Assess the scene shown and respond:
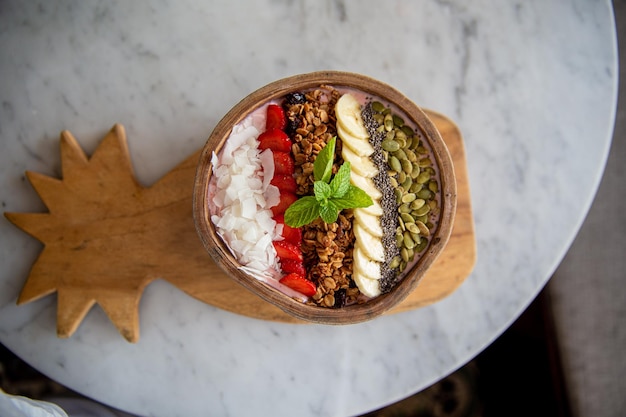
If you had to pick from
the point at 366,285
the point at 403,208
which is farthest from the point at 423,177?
the point at 366,285

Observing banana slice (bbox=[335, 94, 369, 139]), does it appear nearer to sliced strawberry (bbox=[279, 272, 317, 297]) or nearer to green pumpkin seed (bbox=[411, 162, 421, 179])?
green pumpkin seed (bbox=[411, 162, 421, 179])

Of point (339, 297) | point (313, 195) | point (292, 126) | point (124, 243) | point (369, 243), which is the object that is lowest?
point (124, 243)

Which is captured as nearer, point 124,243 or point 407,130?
point 407,130

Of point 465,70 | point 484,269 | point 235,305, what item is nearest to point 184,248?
point 235,305

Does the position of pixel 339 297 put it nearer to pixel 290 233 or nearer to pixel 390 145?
pixel 290 233

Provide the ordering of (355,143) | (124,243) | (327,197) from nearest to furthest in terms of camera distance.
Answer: (327,197)
(355,143)
(124,243)

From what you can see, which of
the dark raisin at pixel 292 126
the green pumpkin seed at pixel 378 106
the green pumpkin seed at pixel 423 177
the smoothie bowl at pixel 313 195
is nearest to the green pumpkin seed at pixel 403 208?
the smoothie bowl at pixel 313 195

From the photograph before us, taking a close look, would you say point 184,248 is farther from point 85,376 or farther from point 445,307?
point 445,307
